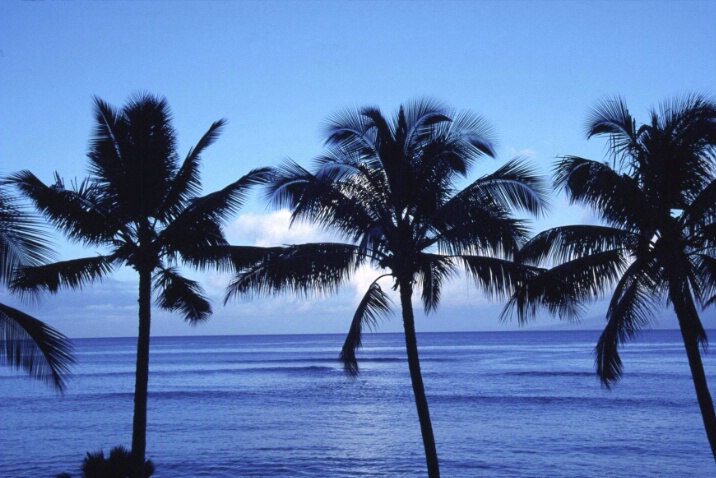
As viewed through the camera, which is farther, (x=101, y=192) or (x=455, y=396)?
(x=455, y=396)

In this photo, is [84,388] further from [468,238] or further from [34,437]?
[468,238]

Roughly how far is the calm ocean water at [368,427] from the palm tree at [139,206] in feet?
33.2

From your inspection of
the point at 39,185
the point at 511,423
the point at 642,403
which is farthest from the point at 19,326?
the point at 642,403

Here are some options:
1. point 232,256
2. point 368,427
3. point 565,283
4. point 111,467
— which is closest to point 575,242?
point 565,283

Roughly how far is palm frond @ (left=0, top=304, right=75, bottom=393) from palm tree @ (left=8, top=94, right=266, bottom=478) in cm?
328

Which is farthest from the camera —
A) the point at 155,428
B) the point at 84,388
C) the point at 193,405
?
the point at 84,388

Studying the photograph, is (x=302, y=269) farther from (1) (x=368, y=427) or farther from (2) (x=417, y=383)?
(1) (x=368, y=427)

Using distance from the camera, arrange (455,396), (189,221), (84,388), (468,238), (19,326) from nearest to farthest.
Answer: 1. (19,326)
2. (468,238)
3. (189,221)
4. (455,396)
5. (84,388)

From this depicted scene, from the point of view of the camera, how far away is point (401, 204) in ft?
39.2

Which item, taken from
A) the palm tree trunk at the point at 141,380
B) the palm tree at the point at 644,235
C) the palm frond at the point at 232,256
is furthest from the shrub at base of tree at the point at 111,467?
the palm tree at the point at 644,235

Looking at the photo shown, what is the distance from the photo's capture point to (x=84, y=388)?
1916 inches

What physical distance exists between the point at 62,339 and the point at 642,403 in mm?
34597

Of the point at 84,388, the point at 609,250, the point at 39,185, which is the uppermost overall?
the point at 39,185

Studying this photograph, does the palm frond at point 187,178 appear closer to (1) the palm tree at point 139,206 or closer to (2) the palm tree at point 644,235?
(1) the palm tree at point 139,206
